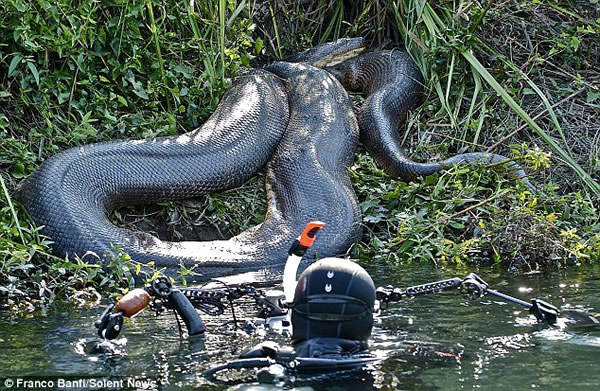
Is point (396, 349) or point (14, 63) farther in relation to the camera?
point (14, 63)

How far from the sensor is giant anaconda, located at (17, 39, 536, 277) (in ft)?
22.7

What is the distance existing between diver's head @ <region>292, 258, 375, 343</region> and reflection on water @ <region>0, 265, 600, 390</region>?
0.65 ft

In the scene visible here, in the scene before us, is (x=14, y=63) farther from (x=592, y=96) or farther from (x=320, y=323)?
(x=592, y=96)

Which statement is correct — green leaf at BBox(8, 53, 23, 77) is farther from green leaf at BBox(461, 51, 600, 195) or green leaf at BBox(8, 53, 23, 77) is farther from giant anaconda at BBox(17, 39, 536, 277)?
green leaf at BBox(461, 51, 600, 195)

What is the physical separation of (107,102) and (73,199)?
1.41 m

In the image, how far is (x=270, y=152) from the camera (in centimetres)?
851

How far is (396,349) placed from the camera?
4.53 m

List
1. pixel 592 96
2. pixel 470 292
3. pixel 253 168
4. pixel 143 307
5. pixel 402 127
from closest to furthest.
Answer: pixel 143 307 < pixel 470 292 < pixel 253 168 < pixel 592 96 < pixel 402 127

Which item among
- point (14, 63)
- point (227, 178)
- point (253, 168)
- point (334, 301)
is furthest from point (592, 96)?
point (334, 301)

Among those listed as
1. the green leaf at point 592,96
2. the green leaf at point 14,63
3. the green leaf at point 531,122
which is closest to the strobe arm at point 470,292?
the green leaf at point 531,122

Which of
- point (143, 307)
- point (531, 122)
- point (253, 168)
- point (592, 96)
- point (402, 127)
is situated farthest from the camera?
point (402, 127)

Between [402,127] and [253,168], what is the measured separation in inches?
72.0

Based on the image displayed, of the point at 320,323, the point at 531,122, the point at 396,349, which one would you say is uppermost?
the point at 531,122

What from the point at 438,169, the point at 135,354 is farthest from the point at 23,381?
the point at 438,169
